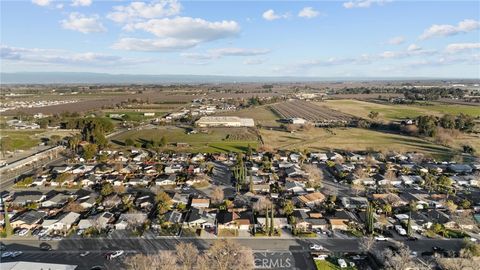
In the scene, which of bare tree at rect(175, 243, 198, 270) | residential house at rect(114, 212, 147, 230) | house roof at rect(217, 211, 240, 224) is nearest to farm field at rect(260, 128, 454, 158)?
house roof at rect(217, 211, 240, 224)

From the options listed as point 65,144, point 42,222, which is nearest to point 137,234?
point 42,222

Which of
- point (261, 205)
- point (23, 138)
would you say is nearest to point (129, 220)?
point (261, 205)

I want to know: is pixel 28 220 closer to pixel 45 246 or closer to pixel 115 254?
pixel 45 246

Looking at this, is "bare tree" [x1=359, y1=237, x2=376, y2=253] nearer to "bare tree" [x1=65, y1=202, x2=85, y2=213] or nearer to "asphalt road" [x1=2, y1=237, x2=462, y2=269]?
"asphalt road" [x1=2, y1=237, x2=462, y2=269]

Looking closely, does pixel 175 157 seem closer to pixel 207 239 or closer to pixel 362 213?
pixel 207 239

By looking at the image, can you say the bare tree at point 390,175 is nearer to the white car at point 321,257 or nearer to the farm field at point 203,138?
the white car at point 321,257

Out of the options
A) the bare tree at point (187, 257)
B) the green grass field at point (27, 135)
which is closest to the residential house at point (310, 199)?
the bare tree at point (187, 257)
